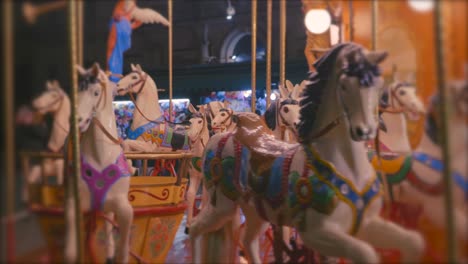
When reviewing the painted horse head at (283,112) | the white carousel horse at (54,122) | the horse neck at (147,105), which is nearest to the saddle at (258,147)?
the white carousel horse at (54,122)

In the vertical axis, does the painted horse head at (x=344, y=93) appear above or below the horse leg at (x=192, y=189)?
above

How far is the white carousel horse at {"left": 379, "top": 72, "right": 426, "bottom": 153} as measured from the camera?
2.19 meters

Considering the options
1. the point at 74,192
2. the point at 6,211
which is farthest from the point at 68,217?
the point at 6,211

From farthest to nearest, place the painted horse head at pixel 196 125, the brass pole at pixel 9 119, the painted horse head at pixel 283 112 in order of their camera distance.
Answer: the painted horse head at pixel 196 125
the painted horse head at pixel 283 112
the brass pole at pixel 9 119

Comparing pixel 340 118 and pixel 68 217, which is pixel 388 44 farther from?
pixel 68 217

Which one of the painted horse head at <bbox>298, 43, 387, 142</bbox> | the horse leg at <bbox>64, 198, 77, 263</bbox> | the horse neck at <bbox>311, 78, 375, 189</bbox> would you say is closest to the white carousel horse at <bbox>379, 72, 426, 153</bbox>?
the painted horse head at <bbox>298, 43, 387, 142</bbox>

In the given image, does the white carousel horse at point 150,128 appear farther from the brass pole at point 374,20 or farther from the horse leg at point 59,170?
the brass pole at point 374,20

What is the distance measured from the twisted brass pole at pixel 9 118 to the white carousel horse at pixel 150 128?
3118mm

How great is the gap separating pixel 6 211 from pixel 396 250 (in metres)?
1.59

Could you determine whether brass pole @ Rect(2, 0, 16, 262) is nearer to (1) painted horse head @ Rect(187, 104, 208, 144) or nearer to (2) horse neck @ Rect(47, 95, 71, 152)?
(2) horse neck @ Rect(47, 95, 71, 152)

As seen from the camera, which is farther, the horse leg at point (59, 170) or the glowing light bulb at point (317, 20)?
the glowing light bulb at point (317, 20)

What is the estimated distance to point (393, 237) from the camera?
87.8 inches

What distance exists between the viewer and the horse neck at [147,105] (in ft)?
17.6

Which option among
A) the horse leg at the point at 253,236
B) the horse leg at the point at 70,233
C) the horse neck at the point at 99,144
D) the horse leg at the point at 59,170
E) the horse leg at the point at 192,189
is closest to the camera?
the horse leg at the point at 70,233
